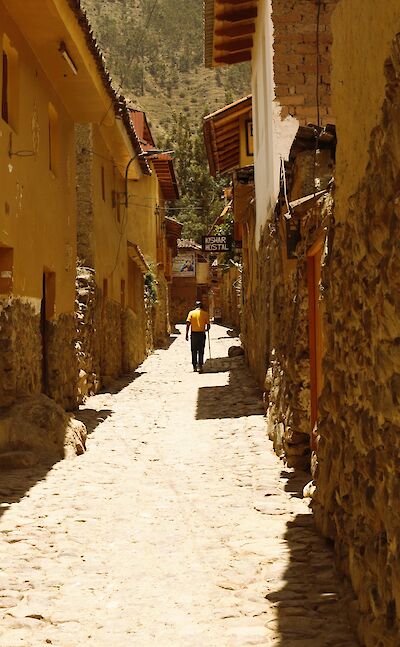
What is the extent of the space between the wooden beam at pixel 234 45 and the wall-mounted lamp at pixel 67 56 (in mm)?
3991

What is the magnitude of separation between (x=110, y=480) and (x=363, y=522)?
413 cm

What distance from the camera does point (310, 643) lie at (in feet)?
12.2

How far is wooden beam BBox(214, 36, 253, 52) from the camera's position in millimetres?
13724

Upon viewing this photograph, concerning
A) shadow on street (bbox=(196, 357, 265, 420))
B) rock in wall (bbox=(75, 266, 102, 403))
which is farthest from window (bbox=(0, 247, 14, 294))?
rock in wall (bbox=(75, 266, 102, 403))

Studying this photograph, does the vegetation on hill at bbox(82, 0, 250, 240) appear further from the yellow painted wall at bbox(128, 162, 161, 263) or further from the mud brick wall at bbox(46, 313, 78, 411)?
the mud brick wall at bbox(46, 313, 78, 411)

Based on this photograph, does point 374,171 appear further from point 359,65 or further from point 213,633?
point 213,633

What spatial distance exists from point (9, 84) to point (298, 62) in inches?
145

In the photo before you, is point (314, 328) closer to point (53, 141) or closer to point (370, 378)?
point (370, 378)

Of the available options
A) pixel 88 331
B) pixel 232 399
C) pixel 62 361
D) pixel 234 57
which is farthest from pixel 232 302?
pixel 62 361

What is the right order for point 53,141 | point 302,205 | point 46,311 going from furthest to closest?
point 53,141 → point 46,311 → point 302,205

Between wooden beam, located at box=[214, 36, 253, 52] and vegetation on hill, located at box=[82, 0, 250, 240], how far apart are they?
169ft

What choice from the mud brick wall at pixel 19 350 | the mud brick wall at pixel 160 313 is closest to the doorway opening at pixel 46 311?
the mud brick wall at pixel 19 350

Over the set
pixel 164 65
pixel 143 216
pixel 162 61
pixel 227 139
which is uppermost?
pixel 162 61

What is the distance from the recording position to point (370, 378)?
3691mm
